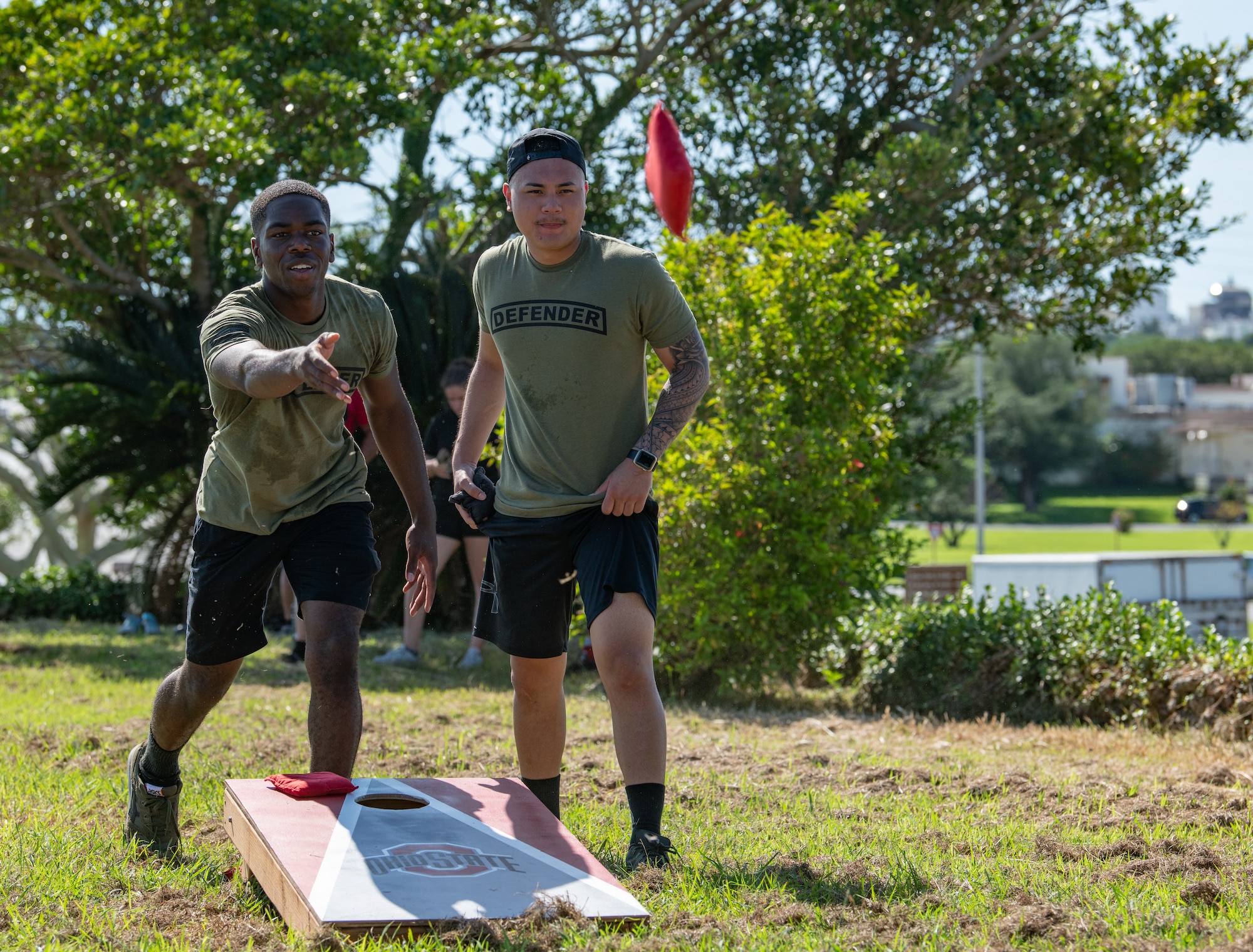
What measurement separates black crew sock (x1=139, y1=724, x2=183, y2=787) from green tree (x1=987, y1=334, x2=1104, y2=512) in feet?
234

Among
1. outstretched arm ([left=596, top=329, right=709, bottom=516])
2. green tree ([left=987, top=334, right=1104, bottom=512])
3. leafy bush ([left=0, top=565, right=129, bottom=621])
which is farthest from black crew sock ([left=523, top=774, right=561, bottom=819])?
green tree ([left=987, top=334, right=1104, bottom=512])

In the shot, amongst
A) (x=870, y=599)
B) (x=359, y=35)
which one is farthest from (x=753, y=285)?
(x=359, y=35)

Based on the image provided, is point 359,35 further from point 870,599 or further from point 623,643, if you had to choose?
point 623,643

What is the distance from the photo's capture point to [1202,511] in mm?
69688

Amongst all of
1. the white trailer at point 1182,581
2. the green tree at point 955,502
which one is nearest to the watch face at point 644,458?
the white trailer at point 1182,581

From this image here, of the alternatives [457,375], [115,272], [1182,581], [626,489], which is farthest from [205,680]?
[115,272]

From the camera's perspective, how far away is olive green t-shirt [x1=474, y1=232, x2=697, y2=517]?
3564 millimetres

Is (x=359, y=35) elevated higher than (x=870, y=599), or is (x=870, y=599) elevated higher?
(x=359, y=35)

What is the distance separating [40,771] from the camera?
468 centimetres

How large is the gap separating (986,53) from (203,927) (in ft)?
34.9

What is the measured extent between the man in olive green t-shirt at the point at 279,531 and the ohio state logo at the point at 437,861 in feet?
2.10

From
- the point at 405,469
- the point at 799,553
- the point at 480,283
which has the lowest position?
the point at 799,553

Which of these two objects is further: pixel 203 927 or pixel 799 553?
pixel 799 553

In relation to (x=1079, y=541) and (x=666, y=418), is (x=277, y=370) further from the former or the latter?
(x=1079, y=541)
